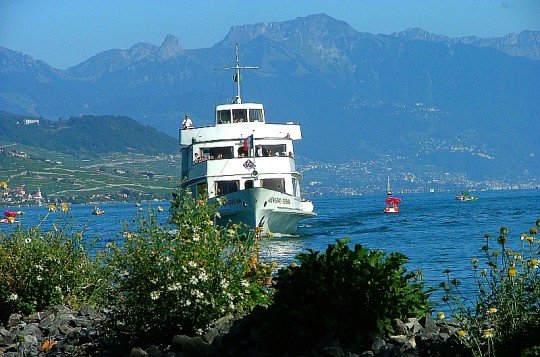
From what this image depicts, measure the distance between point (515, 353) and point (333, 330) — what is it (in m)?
1.75

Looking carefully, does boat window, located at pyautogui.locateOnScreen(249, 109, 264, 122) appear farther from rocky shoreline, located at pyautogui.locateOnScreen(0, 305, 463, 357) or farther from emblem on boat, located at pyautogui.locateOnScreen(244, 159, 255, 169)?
rocky shoreline, located at pyautogui.locateOnScreen(0, 305, 463, 357)

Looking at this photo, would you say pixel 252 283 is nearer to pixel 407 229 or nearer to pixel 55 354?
pixel 55 354

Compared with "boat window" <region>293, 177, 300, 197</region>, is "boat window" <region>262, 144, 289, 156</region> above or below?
above

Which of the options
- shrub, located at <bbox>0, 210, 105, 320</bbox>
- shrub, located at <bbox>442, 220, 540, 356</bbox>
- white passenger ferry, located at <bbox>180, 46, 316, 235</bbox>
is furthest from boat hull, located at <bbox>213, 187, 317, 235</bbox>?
shrub, located at <bbox>442, 220, 540, 356</bbox>

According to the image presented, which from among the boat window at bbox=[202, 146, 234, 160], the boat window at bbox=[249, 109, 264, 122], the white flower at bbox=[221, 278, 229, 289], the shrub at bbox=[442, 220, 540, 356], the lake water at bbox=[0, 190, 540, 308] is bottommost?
the lake water at bbox=[0, 190, 540, 308]

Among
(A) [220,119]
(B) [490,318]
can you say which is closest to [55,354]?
(B) [490,318]

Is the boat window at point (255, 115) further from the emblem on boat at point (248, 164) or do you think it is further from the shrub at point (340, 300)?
the shrub at point (340, 300)

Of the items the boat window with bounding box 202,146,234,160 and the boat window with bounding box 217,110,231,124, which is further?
the boat window with bounding box 217,110,231,124

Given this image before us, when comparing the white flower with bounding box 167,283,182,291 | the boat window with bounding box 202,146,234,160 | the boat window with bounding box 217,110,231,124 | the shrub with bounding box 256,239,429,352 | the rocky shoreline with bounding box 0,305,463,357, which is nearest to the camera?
the rocky shoreline with bounding box 0,305,463,357

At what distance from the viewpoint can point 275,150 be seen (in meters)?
46.7

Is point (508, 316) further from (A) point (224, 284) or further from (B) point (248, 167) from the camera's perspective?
(B) point (248, 167)

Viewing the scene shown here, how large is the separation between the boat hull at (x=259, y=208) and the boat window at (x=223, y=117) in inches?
201

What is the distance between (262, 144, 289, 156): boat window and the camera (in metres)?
45.6

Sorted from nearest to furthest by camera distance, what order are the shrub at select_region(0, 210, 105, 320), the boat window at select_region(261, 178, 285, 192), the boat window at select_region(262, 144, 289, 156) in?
1. the shrub at select_region(0, 210, 105, 320)
2. the boat window at select_region(261, 178, 285, 192)
3. the boat window at select_region(262, 144, 289, 156)
